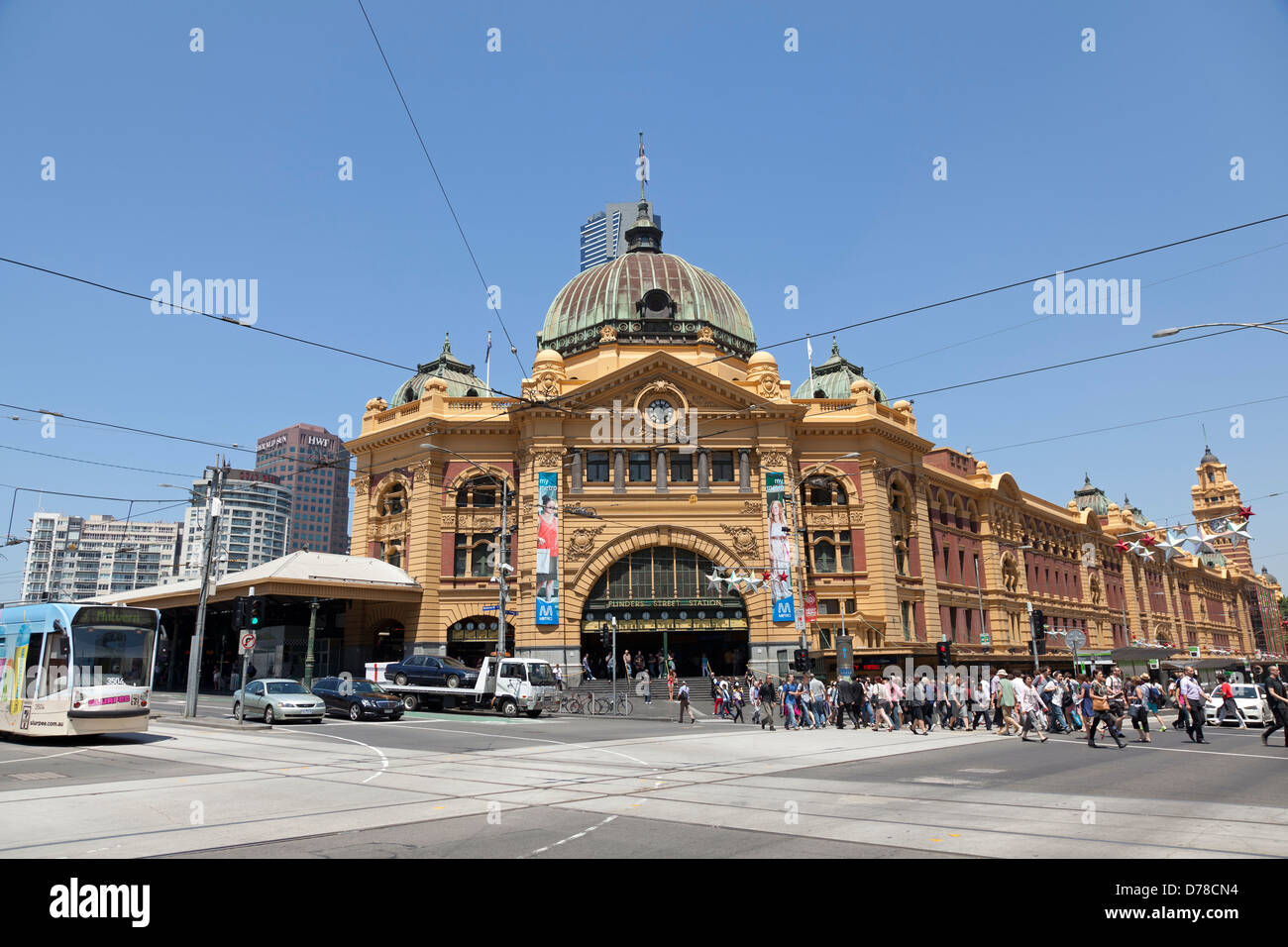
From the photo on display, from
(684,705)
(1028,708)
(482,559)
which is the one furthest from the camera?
(482,559)

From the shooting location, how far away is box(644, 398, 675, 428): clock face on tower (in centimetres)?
4822

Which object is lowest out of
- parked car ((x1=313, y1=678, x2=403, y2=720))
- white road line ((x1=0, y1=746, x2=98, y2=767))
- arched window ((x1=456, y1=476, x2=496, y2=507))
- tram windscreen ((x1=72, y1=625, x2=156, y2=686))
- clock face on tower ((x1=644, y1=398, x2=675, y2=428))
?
Result: white road line ((x1=0, y1=746, x2=98, y2=767))

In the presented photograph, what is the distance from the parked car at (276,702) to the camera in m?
27.2

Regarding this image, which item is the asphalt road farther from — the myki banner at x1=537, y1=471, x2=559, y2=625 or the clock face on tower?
the clock face on tower

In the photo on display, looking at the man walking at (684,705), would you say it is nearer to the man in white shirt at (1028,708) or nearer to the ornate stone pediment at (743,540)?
the man in white shirt at (1028,708)

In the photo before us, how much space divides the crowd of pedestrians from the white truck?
219 inches

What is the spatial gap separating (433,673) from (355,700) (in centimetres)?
495

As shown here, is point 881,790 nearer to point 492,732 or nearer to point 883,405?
point 492,732

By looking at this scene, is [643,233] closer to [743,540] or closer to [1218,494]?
[743,540]

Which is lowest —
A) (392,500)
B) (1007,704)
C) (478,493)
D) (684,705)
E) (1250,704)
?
(1250,704)

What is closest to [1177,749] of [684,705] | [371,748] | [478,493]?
[684,705]

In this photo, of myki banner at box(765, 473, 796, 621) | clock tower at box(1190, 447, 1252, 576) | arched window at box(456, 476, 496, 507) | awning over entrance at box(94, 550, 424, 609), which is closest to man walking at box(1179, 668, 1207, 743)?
myki banner at box(765, 473, 796, 621)

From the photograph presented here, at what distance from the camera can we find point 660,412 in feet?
159

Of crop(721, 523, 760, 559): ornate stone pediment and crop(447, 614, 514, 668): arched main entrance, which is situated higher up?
crop(721, 523, 760, 559): ornate stone pediment
